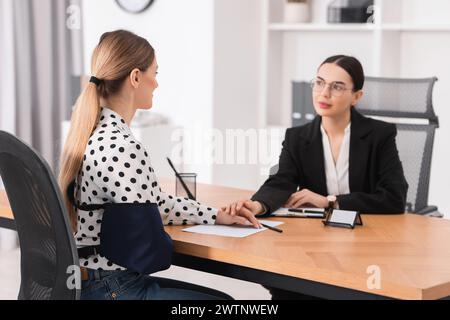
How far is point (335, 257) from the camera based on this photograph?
7.19 ft

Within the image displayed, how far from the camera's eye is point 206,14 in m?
4.77

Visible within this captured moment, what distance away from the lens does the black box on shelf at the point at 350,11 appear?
4703 millimetres

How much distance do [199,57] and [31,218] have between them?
9.32ft

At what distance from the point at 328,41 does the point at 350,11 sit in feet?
1.09

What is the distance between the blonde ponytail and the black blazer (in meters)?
0.70

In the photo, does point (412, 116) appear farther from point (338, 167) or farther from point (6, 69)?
point (6, 69)

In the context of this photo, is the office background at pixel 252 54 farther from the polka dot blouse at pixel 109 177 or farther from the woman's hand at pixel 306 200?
the polka dot blouse at pixel 109 177

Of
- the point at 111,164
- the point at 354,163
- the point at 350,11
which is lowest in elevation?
the point at 354,163

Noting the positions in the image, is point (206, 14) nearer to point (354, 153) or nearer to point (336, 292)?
point (354, 153)

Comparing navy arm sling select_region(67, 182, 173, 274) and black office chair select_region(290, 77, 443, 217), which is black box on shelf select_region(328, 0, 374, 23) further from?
navy arm sling select_region(67, 182, 173, 274)

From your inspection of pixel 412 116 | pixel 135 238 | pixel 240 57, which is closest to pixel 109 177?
pixel 135 238

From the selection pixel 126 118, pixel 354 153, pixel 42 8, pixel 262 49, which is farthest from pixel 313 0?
pixel 126 118

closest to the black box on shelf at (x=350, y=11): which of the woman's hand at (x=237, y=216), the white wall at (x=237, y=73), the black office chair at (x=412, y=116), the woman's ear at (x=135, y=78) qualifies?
the white wall at (x=237, y=73)

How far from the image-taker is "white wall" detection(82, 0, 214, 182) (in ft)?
15.8
